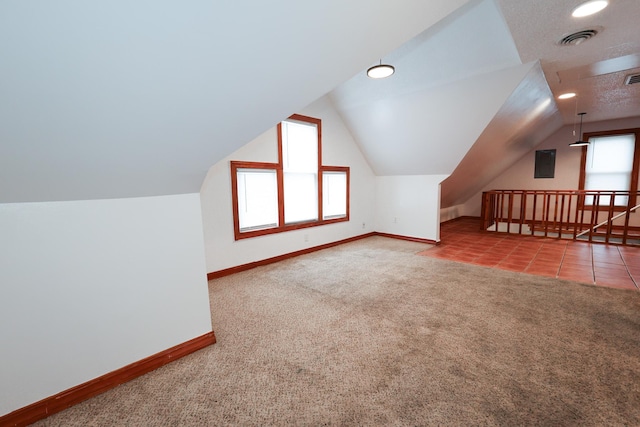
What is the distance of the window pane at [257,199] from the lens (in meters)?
3.60

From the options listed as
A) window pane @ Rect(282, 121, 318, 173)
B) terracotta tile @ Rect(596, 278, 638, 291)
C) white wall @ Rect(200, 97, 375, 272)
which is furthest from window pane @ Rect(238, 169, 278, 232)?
terracotta tile @ Rect(596, 278, 638, 291)

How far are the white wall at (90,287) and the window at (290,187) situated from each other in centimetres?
169

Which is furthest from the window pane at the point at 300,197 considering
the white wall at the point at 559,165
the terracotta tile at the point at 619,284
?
the white wall at the point at 559,165

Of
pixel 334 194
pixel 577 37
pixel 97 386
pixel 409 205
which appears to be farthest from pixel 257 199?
pixel 577 37

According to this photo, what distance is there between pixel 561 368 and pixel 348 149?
13.9ft

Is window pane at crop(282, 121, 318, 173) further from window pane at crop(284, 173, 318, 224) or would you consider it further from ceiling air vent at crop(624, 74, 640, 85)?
ceiling air vent at crop(624, 74, 640, 85)

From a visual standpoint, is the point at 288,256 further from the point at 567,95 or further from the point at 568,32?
the point at 567,95

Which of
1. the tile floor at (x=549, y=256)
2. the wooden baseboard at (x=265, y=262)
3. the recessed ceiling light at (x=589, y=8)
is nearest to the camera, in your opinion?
the recessed ceiling light at (x=589, y=8)

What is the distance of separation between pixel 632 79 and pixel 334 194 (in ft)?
15.1

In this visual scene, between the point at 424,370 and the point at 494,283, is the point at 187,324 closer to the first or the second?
the point at 424,370

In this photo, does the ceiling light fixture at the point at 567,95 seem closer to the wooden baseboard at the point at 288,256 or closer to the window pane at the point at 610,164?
the wooden baseboard at the point at 288,256

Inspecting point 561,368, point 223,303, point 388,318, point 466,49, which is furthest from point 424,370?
point 466,49

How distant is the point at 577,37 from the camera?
2469mm

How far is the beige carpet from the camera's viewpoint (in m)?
1.38
